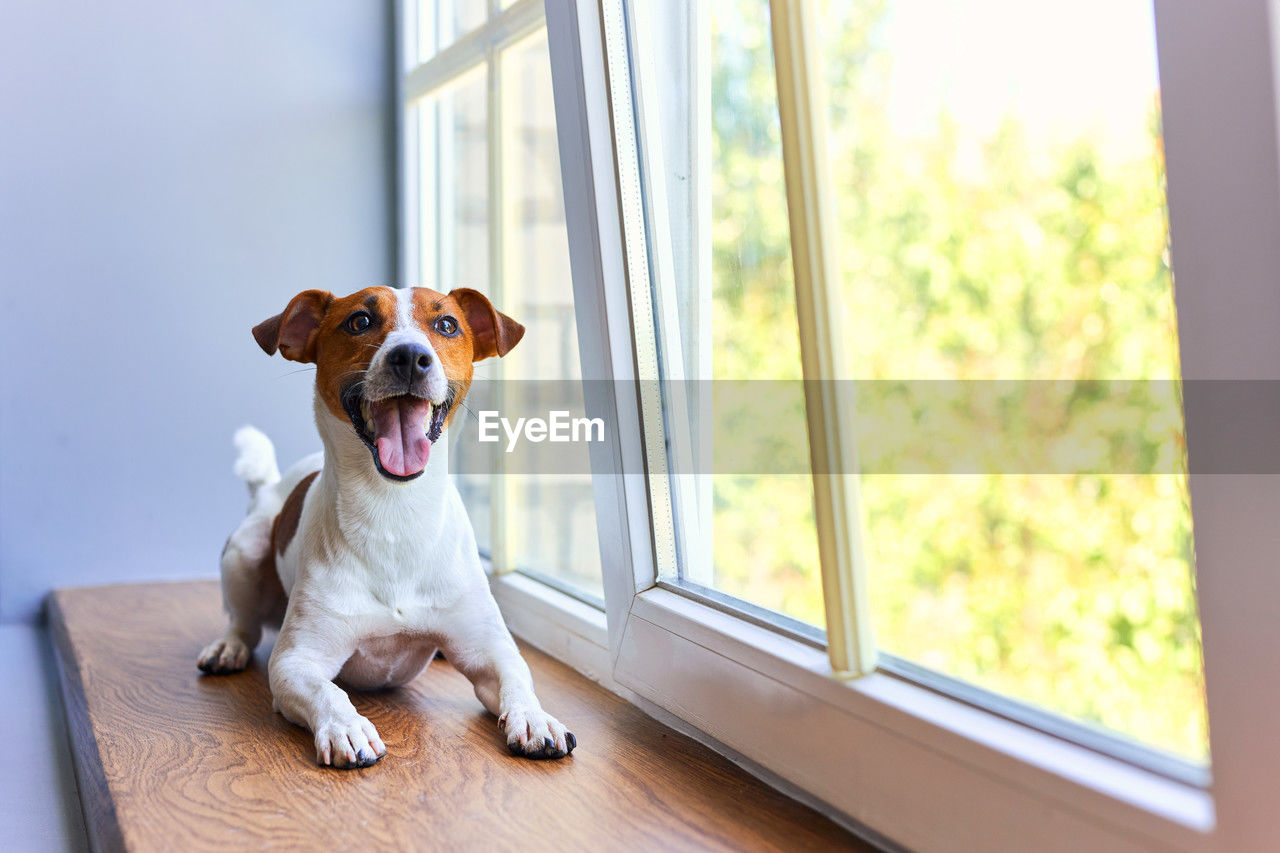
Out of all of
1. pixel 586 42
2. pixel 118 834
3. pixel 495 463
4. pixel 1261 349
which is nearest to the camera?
pixel 1261 349

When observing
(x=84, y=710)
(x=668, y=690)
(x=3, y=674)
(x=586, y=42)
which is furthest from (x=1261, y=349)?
(x=3, y=674)

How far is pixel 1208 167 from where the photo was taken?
697mm

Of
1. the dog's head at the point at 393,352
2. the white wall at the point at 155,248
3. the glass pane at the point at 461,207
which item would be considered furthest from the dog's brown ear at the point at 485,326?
the white wall at the point at 155,248

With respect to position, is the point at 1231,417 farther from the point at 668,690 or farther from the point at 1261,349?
the point at 668,690

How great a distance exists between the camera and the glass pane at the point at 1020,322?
78 centimetres

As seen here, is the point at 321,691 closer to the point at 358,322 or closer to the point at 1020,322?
the point at 358,322

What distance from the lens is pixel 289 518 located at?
5.55 feet

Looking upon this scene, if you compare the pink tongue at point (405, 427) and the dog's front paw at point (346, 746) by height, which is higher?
the pink tongue at point (405, 427)

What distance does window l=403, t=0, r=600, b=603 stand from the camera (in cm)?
196

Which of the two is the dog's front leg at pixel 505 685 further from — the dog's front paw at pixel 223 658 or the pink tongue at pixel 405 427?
the dog's front paw at pixel 223 658

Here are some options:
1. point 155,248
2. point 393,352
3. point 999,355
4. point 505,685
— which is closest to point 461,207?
point 155,248

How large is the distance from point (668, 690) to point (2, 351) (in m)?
1.88

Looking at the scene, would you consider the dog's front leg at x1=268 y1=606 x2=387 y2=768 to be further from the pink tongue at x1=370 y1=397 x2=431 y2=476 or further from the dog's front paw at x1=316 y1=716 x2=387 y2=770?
the pink tongue at x1=370 y1=397 x2=431 y2=476

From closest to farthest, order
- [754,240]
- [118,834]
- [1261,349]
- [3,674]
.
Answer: [1261,349]
[118,834]
[754,240]
[3,674]
